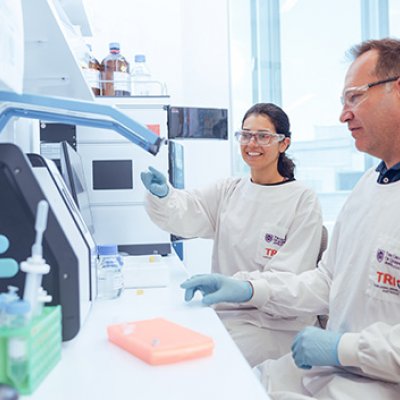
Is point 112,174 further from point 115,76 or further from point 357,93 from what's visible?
point 357,93

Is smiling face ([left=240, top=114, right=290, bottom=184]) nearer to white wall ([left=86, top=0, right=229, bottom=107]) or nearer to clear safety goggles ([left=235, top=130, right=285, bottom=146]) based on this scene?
clear safety goggles ([left=235, top=130, right=285, bottom=146])

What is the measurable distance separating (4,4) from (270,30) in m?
2.58

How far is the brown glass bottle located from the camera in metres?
1.86

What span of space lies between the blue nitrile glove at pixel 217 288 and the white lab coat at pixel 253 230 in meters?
0.26

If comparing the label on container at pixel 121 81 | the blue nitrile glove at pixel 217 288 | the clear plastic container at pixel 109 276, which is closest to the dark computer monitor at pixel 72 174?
the clear plastic container at pixel 109 276

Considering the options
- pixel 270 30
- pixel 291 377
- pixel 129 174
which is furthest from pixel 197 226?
pixel 270 30

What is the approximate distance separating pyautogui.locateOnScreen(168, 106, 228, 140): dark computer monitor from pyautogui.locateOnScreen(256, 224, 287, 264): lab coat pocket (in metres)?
0.52

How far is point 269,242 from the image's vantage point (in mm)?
1609

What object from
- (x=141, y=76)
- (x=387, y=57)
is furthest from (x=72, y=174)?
(x=141, y=76)

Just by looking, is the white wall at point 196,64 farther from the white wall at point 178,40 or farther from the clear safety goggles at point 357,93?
the clear safety goggles at point 357,93

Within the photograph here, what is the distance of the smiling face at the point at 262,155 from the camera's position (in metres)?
1.76

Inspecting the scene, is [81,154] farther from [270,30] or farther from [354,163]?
[354,163]

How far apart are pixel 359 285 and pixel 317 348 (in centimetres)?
19

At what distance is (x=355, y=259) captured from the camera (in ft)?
3.72
